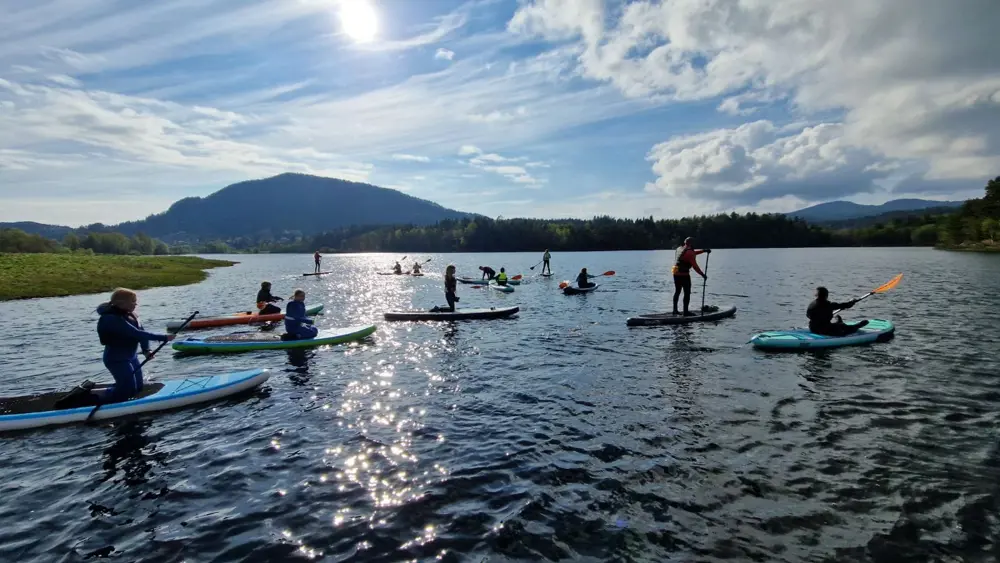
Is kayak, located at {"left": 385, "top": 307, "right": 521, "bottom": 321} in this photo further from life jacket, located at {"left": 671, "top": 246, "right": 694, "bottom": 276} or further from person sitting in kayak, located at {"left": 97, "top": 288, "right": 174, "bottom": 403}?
person sitting in kayak, located at {"left": 97, "top": 288, "right": 174, "bottom": 403}

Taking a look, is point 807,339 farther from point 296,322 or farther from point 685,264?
point 296,322

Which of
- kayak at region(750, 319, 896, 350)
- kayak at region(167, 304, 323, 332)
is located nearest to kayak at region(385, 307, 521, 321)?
kayak at region(167, 304, 323, 332)

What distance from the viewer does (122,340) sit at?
12.3m

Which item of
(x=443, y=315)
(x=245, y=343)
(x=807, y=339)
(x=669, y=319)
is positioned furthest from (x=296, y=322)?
(x=807, y=339)

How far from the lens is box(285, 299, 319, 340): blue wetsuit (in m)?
21.7

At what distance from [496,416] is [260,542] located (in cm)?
639

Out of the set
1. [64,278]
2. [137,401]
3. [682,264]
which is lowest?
[137,401]

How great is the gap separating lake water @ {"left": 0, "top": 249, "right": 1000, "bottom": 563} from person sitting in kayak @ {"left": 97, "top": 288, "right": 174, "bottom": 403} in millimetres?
1014

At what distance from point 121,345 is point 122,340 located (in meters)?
0.28

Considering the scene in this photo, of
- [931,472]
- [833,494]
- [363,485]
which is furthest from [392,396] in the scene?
[931,472]

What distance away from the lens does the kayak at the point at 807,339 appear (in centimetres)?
1931

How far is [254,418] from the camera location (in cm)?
1318

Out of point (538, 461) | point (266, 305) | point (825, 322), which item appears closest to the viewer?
point (538, 461)

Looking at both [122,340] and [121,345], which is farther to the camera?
[121,345]
